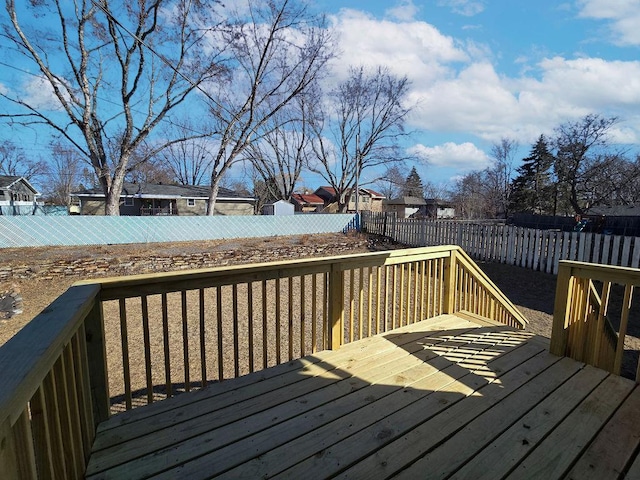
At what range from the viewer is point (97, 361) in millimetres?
1829

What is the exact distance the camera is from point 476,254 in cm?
1039

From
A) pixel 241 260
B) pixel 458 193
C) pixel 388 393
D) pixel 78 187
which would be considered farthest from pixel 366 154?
pixel 78 187

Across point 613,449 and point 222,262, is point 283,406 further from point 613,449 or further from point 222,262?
point 222,262

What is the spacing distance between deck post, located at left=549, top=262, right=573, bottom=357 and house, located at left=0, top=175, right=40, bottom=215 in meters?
26.9

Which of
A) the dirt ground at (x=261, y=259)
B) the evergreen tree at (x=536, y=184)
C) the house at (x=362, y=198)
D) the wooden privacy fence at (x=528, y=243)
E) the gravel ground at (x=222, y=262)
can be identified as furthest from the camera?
the house at (x=362, y=198)

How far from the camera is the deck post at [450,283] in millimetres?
3691

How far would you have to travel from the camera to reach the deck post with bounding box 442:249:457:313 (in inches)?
145

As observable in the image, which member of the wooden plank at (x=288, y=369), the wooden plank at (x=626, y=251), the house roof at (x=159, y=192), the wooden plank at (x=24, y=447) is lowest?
the wooden plank at (x=288, y=369)

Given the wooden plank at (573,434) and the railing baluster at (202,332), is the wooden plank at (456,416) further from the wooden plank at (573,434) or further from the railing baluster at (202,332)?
the railing baluster at (202,332)

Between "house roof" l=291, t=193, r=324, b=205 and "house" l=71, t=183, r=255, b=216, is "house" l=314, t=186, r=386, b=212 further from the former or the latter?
"house" l=71, t=183, r=255, b=216

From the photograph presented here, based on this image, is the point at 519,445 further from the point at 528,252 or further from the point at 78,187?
the point at 78,187

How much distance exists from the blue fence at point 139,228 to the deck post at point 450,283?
11.6 meters

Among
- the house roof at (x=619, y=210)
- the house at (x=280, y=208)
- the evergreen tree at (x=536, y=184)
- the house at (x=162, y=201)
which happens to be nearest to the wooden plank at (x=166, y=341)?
the house roof at (x=619, y=210)

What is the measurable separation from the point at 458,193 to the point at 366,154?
74.3ft
